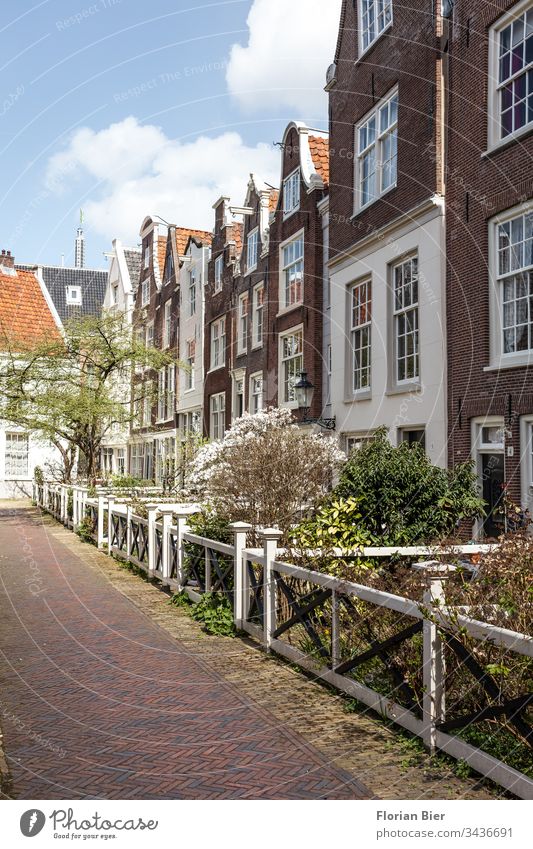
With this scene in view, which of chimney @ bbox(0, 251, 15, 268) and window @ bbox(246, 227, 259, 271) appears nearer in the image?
window @ bbox(246, 227, 259, 271)

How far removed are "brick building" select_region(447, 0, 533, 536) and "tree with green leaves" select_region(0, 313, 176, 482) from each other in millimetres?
15534

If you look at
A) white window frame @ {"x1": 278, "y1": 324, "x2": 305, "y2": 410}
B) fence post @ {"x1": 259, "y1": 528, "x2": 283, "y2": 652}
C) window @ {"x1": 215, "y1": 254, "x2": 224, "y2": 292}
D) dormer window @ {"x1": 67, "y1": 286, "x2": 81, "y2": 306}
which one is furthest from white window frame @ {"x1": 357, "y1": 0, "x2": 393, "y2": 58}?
dormer window @ {"x1": 67, "y1": 286, "x2": 81, "y2": 306}

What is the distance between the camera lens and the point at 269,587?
8164mm

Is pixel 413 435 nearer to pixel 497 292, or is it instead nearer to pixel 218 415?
pixel 497 292

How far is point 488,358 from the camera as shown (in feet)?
45.3

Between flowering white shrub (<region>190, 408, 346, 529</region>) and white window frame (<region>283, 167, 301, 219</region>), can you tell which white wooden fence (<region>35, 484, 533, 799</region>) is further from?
white window frame (<region>283, 167, 301, 219</region>)

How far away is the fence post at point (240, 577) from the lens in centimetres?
901

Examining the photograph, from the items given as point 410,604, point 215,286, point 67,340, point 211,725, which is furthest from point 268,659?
point 215,286

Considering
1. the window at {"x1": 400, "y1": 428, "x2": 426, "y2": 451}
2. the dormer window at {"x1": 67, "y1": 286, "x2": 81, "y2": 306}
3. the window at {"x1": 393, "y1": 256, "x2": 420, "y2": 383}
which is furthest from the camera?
the dormer window at {"x1": 67, "y1": 286, "x2": 81, "y2": 306}

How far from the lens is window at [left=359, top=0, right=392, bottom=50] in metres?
17.8

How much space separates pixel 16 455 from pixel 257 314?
63.2 ft

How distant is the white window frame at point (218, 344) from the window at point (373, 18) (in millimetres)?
12752
